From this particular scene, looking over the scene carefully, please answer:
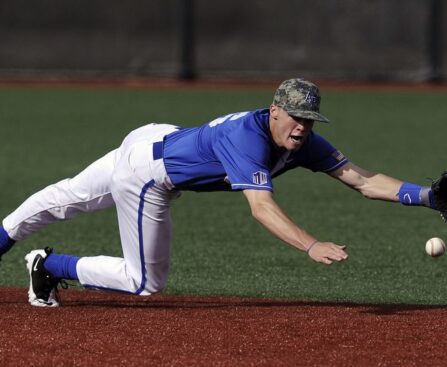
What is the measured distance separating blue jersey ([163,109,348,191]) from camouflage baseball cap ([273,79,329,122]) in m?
0.20

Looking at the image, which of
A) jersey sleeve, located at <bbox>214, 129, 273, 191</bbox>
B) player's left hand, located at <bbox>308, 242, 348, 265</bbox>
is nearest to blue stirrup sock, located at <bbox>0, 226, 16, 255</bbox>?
jersey sleeve, located at <bbox>214, 129, 273, 191</bbox>

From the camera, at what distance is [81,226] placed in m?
10.5

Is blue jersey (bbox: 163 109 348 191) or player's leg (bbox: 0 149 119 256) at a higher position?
blue jersey (bbox: 163 109 348 191)

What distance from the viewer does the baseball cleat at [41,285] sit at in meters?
6.79

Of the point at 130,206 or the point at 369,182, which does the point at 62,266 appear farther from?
the point at 369,182

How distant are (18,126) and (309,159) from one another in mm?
12783

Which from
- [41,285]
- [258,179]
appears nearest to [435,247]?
[258,179]

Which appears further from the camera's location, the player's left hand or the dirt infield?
the dirt infield

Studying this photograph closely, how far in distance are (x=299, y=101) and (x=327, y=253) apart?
0.97 meters

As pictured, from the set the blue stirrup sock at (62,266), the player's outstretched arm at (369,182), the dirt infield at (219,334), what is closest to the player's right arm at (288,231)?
the dirt infield at (219,334)

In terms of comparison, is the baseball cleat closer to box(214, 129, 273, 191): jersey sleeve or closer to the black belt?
the black belt

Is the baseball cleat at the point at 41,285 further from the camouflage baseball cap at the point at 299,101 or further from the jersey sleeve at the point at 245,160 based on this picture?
the camouflage baseball cap at the point at 299,101

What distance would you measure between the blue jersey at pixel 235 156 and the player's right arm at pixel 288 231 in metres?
0.07

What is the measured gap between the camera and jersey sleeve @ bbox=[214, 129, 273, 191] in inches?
229
